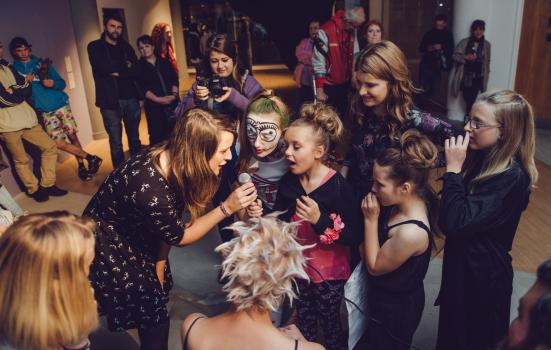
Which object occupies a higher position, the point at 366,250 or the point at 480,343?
the point at 366,250

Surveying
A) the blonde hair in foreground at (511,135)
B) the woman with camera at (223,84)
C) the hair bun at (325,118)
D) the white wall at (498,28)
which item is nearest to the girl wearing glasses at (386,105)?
the hair bun at (325,118)

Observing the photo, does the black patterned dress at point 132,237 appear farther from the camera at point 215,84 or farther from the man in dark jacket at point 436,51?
the man in dark jacket at point 436,51

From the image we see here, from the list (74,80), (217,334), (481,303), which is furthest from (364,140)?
(74,80)

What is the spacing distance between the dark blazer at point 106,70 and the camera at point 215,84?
2.48 m

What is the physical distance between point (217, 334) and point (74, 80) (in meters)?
6.23

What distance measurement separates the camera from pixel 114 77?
4.96 m

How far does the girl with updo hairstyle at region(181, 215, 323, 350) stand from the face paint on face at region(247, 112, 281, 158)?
889 millimetres

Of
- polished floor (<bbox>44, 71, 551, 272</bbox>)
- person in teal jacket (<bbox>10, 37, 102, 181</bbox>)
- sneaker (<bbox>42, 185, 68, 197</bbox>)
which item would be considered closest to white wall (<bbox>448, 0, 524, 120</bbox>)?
polished floor (<bbox>44, 71, 551, 272</bbox>)

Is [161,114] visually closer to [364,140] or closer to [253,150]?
[253,150]

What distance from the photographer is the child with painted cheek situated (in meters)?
2.25

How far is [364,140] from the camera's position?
7.16ft

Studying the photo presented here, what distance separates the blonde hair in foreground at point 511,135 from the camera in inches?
65.4

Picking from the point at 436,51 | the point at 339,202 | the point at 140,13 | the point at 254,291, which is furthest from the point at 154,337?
the point at 140,13

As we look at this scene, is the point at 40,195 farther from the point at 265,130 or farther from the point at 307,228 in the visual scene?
the point at 307,228
